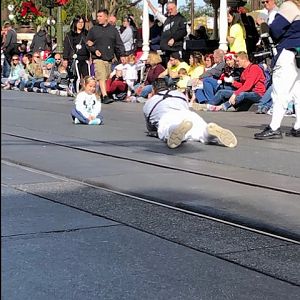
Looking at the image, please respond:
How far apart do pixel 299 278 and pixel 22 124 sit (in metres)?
9.51

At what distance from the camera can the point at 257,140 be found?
1084cm

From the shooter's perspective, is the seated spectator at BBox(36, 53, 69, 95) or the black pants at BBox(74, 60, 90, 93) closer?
the black pants at BBox(74, 60, 90, 93)

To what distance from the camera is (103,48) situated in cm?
1844

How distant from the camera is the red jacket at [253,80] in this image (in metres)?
14.8

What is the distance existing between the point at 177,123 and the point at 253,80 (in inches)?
199

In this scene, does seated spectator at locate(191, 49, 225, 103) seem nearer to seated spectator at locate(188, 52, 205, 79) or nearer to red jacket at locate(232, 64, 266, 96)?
seated spectator at locate(188, 52, 205, 79)

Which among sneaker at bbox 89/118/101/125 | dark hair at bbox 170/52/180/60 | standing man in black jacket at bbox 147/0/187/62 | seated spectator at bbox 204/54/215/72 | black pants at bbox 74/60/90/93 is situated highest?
standing man in black jacket at bbox 147/0/187/62

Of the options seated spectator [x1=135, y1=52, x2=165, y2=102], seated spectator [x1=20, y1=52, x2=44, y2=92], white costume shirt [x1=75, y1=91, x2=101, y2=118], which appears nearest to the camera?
Answer: white costume shirt [x1=75, y1=91, x2=101, y2=118]

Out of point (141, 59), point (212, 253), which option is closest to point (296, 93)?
point (212, 253)

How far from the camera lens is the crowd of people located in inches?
410

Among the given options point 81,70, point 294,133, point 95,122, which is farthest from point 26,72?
point 294,133

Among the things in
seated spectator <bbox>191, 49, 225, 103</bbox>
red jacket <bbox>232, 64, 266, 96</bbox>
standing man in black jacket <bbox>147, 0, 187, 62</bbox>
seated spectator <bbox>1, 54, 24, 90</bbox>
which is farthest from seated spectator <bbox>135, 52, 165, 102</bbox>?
seated spectator <bbox>1, 54, 24, 90</bbox>

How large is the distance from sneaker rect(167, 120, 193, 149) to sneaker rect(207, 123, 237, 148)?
1.01 feet

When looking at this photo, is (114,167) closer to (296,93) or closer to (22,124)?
(296,93)
